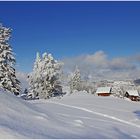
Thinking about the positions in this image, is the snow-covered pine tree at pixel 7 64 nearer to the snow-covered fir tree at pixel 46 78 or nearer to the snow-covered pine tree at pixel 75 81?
the snow-covered fir tree at pixel 46 78

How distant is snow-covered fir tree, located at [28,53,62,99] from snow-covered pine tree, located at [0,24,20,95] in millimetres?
17036

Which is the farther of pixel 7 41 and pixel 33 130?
pixel 7 41

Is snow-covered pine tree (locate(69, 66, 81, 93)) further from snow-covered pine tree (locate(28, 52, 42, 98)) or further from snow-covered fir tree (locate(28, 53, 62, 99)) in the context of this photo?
snow-covered fir tree (locate(28, 53, 62, 99))

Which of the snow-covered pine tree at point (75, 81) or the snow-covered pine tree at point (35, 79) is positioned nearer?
the snow-covered pine tree at point (35, 79)

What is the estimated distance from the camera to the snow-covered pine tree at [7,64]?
47.1m

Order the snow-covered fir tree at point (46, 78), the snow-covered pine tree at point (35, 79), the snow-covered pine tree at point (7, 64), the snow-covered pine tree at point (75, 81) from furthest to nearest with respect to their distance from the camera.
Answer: the snow-covered pine tree at point (75, 81) < the snow-covered pine tree at point (35, 79) < the snow-covered fir tree at point (46, 78) < the snow-covered pine tree at point (7, 64)

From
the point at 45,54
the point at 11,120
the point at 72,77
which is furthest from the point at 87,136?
the point at 72,77

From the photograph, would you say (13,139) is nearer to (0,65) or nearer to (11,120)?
(11,120)

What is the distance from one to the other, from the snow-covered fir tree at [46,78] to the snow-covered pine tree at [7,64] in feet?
55.9

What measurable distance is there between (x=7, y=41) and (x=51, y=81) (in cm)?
1935

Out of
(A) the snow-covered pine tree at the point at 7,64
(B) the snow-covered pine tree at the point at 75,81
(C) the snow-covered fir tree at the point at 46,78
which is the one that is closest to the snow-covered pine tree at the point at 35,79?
(C) the snow-covered fir tree at the point at 46,78

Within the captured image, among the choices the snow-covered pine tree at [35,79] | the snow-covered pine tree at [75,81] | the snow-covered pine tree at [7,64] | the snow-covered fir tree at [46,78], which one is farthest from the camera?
the snow-covered pine tree at [75,81]

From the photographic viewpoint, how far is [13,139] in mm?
6910

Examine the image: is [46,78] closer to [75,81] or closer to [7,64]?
[7,64]
